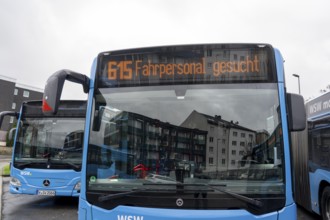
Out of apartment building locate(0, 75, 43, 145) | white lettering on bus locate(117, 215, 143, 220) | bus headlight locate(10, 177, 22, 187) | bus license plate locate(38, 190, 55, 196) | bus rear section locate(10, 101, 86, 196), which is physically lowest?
bus license plate locate(38, 190, 55, 196)

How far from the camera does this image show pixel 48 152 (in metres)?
9.06

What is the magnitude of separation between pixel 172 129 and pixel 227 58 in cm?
100

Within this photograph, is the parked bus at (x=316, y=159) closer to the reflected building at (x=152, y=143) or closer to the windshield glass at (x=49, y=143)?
the reflected building at (x=152, y=143)

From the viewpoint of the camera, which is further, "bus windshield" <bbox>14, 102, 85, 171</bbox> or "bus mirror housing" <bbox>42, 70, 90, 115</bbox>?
"bus windshield" <bbox>14, 102, 85, 171</bbox>

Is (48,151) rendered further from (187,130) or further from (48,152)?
(187,130)

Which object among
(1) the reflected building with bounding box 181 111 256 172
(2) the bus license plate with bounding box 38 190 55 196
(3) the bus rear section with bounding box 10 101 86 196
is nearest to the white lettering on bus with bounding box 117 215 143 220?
(1) the reflected building with bounding box 181 111 256 172

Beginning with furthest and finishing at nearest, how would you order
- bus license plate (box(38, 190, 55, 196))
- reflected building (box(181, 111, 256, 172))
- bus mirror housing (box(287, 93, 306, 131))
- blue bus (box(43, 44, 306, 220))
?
bus license plate (box(38, 190, 55, 196)) → bus mirror housing (box(287, 93, 306, 131)) → reflected building (box(181, 111, 256, 172)) → blue bus (box(43, 44, 306, 220))

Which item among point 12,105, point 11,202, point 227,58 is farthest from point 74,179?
point 12,105

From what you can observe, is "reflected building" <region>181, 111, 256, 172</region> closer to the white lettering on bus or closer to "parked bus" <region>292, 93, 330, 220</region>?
the white lettering on bus

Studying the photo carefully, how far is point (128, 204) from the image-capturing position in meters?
3.36

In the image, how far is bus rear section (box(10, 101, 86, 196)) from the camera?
8797 mm

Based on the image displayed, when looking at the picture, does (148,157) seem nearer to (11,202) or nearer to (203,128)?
(203,128)

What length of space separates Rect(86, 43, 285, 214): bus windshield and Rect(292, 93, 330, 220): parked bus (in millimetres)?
4020

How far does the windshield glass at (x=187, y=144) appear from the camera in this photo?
10.9 ft
